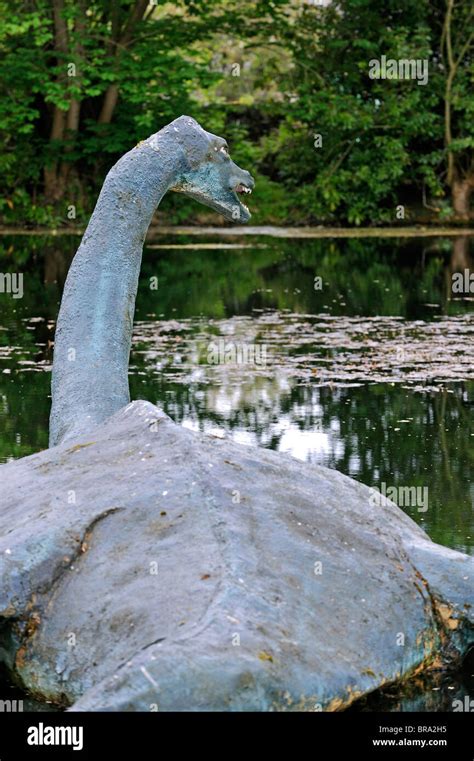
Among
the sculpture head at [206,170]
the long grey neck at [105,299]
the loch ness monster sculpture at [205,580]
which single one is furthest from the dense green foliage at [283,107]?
the loch ness monster sculpture at [205,580]

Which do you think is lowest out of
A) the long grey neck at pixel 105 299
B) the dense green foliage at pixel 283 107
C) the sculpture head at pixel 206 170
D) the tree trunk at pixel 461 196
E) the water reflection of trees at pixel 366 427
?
the water reflection of trees at pixel 366 427

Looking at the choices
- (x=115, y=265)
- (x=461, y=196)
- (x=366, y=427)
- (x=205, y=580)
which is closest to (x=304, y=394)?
(x=366, y=427)

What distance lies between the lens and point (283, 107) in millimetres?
24828

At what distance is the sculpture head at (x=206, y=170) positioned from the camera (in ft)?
17.5

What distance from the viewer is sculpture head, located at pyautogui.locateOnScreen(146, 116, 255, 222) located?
5.32 meters

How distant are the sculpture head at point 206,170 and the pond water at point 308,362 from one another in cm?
147

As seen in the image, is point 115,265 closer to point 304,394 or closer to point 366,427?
point 366,427

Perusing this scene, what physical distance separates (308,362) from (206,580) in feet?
21.2

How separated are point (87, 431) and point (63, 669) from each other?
108 centimetres

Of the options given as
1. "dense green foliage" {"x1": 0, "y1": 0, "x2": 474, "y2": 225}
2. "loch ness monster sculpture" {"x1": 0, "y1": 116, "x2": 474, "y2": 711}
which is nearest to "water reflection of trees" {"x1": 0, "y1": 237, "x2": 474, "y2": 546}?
"loch ness monster sculpture" {"x1": 0, "y1": 116, "x2": 474, "y2": 711}

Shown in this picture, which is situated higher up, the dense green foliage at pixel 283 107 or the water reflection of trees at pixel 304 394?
the dense green foliage at pixel 283 107

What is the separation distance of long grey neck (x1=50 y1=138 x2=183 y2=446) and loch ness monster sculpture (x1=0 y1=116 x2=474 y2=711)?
0.54 metres

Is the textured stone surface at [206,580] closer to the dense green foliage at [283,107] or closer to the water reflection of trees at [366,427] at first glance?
the water reflection of trees at [366,427]

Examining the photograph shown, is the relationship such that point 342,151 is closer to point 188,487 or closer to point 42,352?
point 42,352
